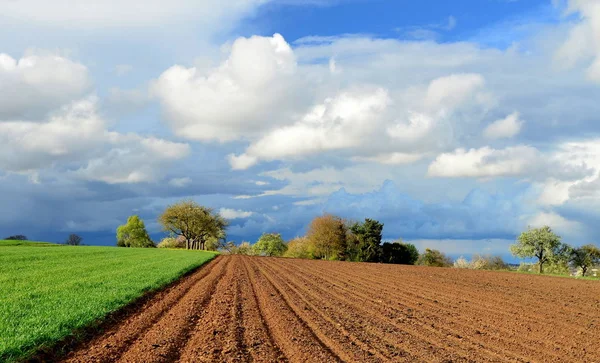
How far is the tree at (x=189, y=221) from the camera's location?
96.9m

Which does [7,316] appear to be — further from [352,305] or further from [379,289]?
[379,289]

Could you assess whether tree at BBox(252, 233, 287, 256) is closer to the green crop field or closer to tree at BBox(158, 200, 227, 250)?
tree at BBox(158, 200, 227, 250)

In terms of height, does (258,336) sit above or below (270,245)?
above

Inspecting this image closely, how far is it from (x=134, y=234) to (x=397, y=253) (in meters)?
68.8

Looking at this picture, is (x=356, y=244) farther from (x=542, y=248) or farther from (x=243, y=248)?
(x=243, y=248)

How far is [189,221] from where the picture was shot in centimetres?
9744

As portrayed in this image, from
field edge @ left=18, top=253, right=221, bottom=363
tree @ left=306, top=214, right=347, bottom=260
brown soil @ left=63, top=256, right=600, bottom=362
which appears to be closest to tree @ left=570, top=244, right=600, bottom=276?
tree @ left=306, top=214, right=347, bottom=260

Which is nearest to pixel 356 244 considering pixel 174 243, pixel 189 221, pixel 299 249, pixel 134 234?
pixel 299 249

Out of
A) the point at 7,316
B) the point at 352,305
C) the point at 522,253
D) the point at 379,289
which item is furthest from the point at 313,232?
the point at 7,316

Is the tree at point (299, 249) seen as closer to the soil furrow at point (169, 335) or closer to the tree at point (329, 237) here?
the tree at point (329, 237)

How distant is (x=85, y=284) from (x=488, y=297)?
18.9 meters

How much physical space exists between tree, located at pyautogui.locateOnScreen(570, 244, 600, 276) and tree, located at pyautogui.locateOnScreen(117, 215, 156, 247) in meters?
93.2

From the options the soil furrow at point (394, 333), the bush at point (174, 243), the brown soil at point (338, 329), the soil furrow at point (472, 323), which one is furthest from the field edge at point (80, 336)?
the bush at point (174, 243)

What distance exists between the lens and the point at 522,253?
2731 inches
